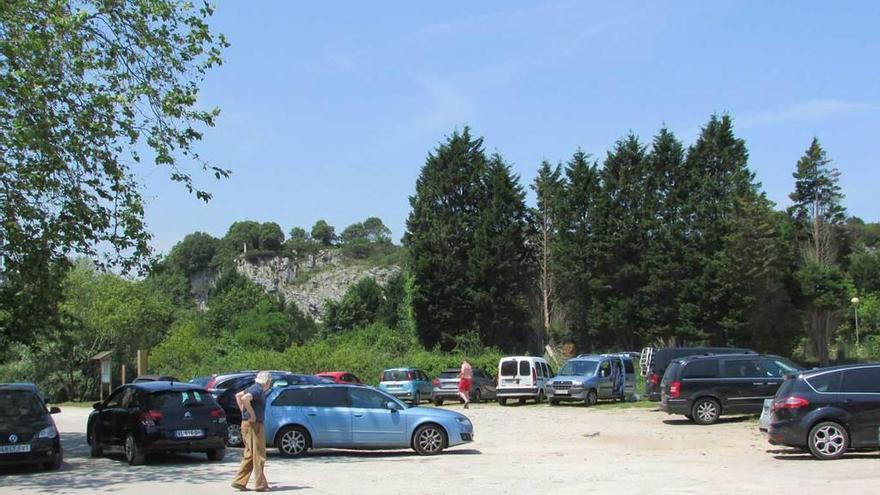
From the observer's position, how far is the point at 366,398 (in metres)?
17.8

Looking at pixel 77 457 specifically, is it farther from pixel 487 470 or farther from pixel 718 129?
pixel 718 129

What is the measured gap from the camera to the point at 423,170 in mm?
61562

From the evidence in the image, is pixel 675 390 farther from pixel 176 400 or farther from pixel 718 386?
pixel 176 400

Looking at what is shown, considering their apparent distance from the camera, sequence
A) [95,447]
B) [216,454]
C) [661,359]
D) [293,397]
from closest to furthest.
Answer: [216,454], [293,397], [95,447], [661,359]

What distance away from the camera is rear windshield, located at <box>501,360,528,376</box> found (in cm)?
3750

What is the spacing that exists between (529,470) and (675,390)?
9636mm

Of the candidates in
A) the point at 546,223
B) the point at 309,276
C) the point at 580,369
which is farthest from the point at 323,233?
the point at 580,369

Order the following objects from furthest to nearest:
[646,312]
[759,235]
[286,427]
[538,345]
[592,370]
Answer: [538,345]
[646,312]
[759,235]
[592,370]
[286,427]

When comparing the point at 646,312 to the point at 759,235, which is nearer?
the point at 759,235

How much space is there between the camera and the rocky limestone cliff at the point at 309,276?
5276 inches

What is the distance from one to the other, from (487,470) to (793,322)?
132 ft

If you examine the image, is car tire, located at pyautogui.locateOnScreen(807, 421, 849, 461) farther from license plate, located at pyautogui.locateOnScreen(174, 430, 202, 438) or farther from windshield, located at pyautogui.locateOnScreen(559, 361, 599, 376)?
windshield, located at pyautogui.locateOnScreen(559, 361, 599, 376)

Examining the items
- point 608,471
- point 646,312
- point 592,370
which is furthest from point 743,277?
point 608,471

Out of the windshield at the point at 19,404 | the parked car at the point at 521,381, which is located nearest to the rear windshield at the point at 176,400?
the windshield at the point at 19,404
